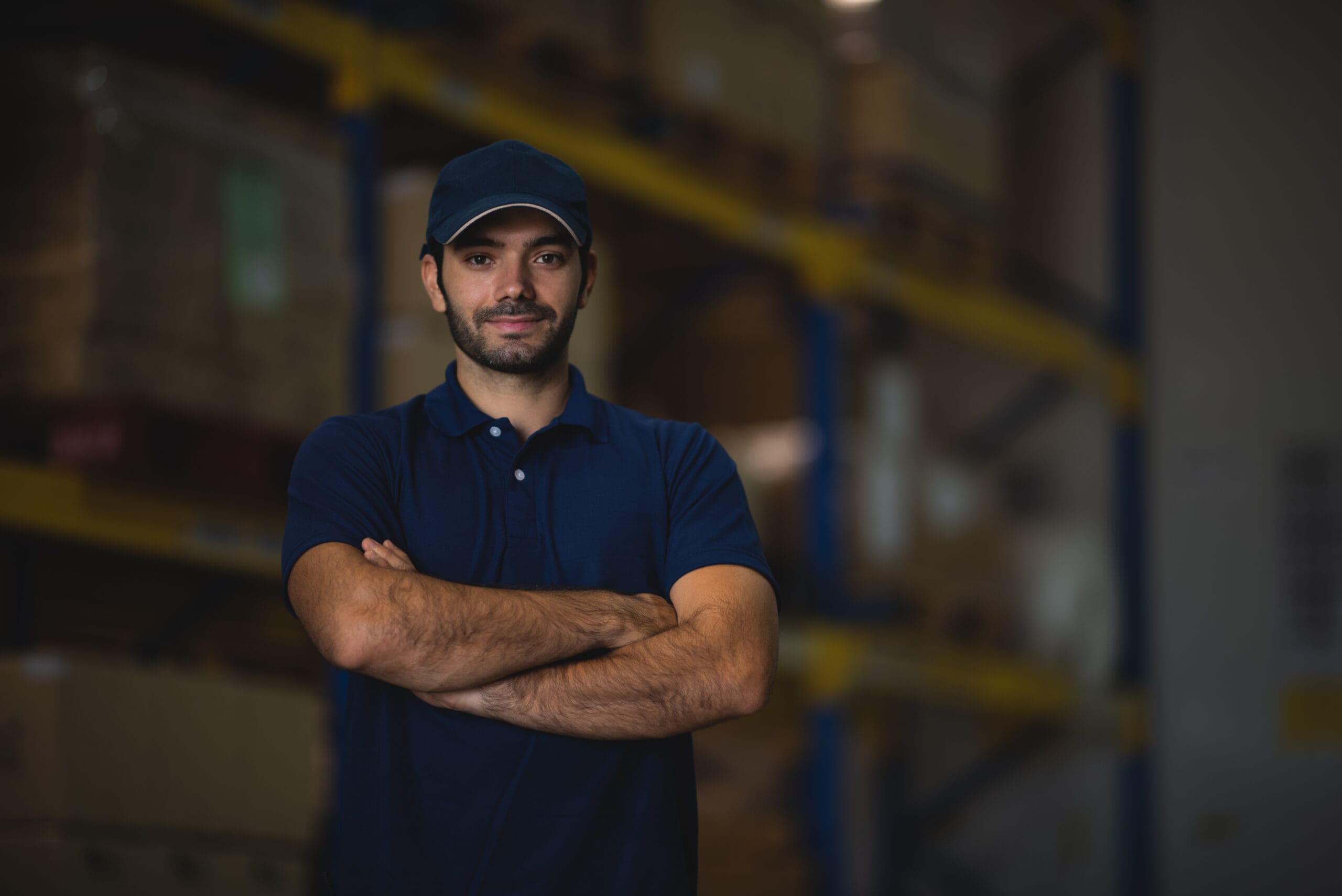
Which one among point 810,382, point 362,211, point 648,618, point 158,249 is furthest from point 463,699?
point 810,382

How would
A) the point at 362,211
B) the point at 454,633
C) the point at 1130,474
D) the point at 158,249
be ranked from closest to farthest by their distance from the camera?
the point at 454,633 → the point at 158,249 → the point at 362,211 → the point at 1130,474

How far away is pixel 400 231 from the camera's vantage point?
5.55m

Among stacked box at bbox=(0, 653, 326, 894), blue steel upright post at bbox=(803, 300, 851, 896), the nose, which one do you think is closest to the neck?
the nose

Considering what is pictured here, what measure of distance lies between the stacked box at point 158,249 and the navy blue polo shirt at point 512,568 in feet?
6.89

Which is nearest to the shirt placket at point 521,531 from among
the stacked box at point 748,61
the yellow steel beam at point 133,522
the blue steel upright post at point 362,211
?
the yellow steel beam at point 133,522

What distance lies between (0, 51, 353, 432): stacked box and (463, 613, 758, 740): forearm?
2.44 metres

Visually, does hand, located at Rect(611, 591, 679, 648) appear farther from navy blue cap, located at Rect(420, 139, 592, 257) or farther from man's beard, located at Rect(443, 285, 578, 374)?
navy blue cap, located at Rect(420, 139, 592, 257)

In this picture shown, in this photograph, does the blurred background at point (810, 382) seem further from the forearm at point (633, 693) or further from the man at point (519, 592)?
the forearm at point (633, 693)

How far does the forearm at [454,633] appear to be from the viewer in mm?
2158

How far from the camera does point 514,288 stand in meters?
2.29

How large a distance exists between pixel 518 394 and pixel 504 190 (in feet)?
1.07

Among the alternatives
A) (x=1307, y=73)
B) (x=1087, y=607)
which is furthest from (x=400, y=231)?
(x=1307, y=73)

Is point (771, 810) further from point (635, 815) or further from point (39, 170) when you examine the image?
point (635, 815)

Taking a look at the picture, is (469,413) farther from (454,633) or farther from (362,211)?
(362,211)
